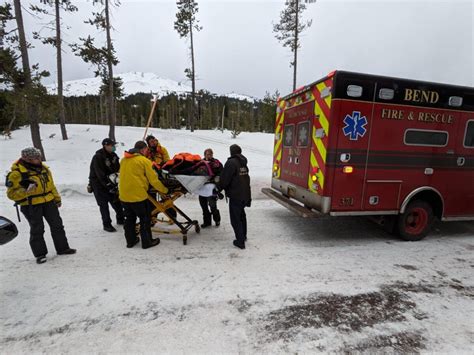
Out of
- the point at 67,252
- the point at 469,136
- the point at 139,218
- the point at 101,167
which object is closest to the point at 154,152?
the point at 101,167

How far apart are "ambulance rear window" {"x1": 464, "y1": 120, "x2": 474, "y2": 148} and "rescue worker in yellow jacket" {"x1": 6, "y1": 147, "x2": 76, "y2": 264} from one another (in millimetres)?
7051

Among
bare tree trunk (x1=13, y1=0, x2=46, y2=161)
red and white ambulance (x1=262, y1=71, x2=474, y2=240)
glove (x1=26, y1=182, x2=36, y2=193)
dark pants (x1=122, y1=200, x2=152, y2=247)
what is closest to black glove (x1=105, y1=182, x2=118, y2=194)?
dark pants (x1=122, y1=200, x2=152, y2=247)

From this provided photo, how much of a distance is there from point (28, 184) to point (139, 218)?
1.57 metres

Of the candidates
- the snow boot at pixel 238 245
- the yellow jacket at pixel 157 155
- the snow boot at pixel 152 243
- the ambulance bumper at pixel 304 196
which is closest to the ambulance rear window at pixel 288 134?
the ambulance bumper at pixel 304 196

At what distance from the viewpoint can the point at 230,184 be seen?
455cm

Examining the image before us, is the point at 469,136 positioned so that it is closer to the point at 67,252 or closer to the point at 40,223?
the point at 67,252

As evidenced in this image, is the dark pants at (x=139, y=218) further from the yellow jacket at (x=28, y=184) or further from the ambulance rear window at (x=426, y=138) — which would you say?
the ambulance rear window at (x=426, y=138)

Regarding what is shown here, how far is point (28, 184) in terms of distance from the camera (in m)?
3.68

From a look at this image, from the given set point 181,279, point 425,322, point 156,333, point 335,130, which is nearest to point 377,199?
point 335,130

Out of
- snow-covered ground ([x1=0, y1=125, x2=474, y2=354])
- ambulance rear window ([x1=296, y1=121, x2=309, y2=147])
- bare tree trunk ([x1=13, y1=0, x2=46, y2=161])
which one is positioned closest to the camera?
snow-covered ground ([x1=0, y1=125, x2=474, y2=354])

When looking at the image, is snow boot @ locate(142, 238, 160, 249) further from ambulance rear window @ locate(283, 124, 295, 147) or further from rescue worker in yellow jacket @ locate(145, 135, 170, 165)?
ambulance rear window @ locate(283, 124, 295, 147)

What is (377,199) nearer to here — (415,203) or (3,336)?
(415,203)

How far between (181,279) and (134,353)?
3.93 ft

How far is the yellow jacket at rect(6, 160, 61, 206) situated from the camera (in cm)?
361
